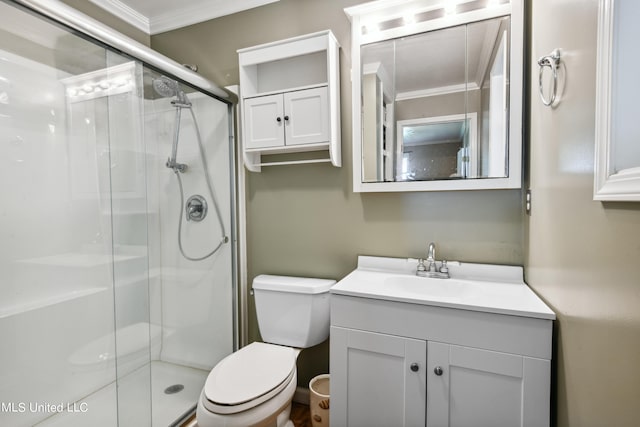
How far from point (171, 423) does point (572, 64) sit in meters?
2.30

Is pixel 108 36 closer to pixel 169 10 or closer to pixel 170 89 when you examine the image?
pixel 170 89

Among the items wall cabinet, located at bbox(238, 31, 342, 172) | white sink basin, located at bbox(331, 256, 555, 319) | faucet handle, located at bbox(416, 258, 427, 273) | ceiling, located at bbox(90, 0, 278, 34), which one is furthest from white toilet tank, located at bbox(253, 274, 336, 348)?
ceiling, located at bbox(90, 0, 278, 34)

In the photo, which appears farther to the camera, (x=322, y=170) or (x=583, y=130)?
(x=322, y=170)

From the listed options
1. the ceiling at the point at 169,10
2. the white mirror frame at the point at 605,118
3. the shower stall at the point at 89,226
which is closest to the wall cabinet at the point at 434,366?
the white mirror frame at the point at 605,118

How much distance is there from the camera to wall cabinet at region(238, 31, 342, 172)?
1631 mm

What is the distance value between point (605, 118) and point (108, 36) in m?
1.71

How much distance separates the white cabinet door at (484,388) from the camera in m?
1.04

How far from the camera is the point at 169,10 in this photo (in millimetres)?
2051

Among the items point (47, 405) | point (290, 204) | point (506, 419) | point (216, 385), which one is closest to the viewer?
point (506, 419)

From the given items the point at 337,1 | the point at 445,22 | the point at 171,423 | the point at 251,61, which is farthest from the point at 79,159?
the point at 445,22

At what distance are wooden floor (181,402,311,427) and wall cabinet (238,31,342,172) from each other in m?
1.45

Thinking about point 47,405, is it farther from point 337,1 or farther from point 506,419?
point 337,1

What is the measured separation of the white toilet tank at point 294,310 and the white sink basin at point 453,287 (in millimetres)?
253

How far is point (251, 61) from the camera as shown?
178 cm
